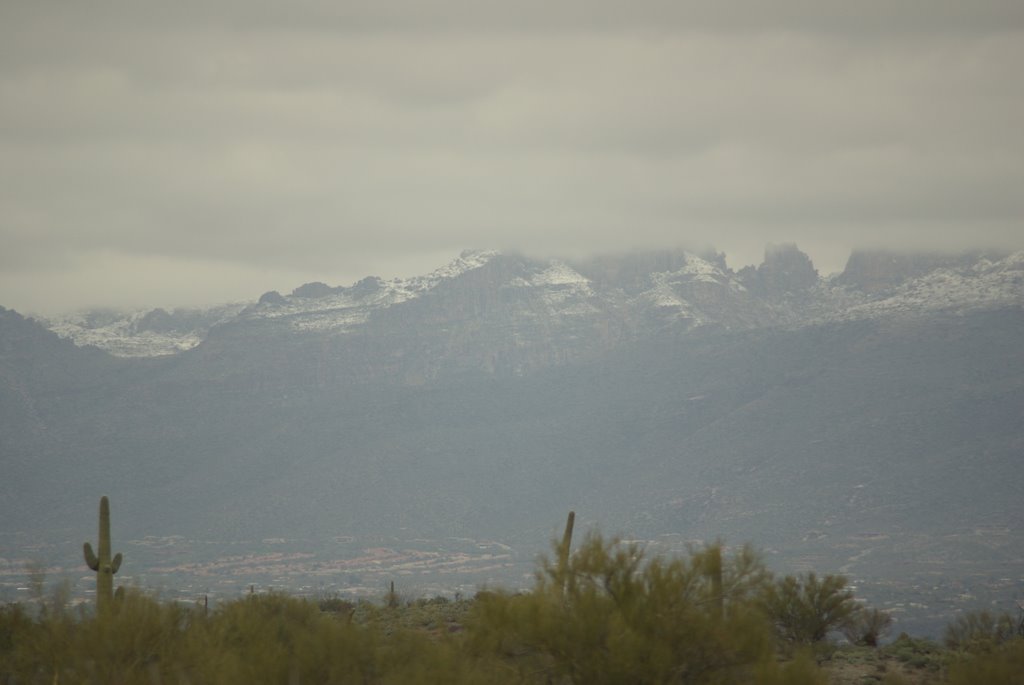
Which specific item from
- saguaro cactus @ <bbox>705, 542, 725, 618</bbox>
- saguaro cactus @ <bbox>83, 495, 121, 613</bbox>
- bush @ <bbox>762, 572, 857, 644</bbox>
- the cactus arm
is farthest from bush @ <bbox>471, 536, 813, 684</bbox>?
the cactus arm

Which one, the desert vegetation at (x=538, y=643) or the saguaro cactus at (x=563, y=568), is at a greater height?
the saguaro cactus at (x=563, y=568)

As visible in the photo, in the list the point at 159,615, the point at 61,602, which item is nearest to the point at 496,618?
the point at 159,615

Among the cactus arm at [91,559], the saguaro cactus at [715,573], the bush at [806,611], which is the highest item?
the cactus arm at [91,559]

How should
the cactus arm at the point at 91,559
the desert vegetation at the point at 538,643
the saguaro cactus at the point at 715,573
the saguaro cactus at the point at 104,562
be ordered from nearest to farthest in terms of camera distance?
1. the desert vegetation at the point at 538,643
2. the saguaro cactus at the point at 715,573
3. the saguaro cactus at the point at 104,562
4. the cactus arm at the point at 91,559

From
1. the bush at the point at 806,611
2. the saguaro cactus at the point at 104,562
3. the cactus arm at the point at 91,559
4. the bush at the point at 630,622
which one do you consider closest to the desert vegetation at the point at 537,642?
the bush at the point at 630,622

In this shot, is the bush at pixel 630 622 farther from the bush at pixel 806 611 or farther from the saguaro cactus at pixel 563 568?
the bush at pixel 806 611

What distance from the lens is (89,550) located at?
4338cm

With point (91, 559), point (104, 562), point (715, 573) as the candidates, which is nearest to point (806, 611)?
point (715, 573)

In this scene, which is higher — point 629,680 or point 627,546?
point 627,546

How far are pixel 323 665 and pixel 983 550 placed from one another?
162 meters

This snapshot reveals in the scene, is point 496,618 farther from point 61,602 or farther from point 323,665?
point 61,602

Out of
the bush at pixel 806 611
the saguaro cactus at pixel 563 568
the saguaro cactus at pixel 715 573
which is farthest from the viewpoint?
the bush at pixel 806 611

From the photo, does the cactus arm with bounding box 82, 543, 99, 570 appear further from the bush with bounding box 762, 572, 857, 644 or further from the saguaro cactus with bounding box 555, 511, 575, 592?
the bush with bounding box 762, 572, 857, 644

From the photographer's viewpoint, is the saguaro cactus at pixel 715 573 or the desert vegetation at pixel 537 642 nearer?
the desert vegetation at pixel 537 642
